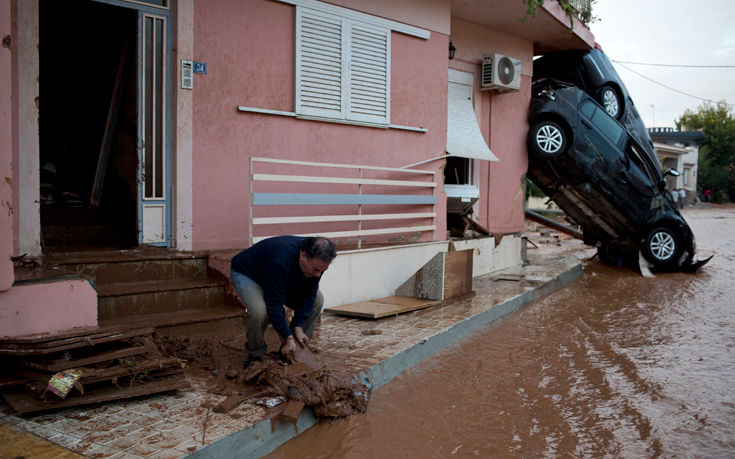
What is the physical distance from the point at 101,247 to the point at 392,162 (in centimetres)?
427

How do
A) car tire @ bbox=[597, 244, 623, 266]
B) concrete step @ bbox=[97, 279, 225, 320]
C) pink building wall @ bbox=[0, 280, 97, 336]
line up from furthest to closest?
car tire @ bbox=[597, 244, 623, 266] < concrete step @ bbox=[97, 279, 225, 320] < pink building wall @ bbox=[0, 280, 97, 336]

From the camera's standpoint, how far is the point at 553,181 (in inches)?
464

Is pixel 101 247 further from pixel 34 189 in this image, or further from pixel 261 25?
pixel 261 25

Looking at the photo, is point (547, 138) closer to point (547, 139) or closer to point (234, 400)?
point (547, 139)

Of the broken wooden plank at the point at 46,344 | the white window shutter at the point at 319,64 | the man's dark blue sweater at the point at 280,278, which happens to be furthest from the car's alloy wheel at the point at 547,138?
the broken wooden plank at the point at 46,344

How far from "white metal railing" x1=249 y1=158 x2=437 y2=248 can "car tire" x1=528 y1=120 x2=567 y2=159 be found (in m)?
3.65

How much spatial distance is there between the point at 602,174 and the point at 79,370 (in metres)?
10.4

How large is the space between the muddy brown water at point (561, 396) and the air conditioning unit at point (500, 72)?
189 inches

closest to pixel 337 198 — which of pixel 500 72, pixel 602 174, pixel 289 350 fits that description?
pixel 289 350

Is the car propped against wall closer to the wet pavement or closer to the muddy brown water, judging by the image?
the muddy brown water

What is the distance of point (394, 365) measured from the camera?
484cm

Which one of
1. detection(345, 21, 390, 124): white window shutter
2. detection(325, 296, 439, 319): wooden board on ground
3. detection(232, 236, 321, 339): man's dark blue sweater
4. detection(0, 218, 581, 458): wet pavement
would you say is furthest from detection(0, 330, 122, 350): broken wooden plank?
detection(345, 21, 390, 124): white window shutter

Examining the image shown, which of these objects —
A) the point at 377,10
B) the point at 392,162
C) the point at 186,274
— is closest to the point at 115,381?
the point at 186,274

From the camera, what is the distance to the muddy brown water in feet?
12.1
